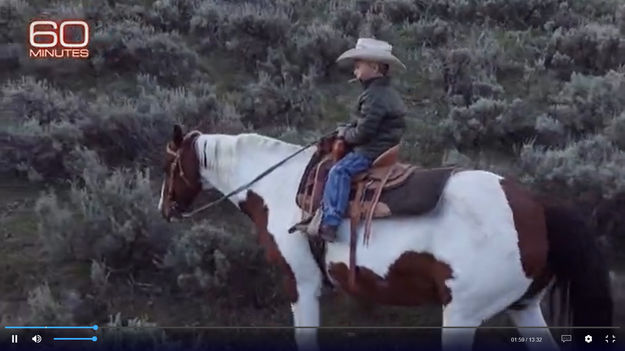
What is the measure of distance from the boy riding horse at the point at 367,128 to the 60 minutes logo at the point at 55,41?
1.57m

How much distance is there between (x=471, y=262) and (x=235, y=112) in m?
2.09

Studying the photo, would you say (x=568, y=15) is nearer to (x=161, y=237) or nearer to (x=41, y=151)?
(x=161, y=237)

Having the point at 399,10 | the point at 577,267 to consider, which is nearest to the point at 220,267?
the point at 577,267

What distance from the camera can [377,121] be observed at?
3.93 m

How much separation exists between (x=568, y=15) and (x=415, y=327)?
274cm

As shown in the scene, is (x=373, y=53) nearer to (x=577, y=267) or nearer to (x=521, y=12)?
(x=577, y=267)

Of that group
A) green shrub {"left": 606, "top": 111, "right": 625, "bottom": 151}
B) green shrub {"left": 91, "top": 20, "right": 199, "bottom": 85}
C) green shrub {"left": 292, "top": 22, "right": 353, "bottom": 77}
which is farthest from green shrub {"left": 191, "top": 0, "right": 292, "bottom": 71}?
green shrub {"left": 606, "top": 111, "right": 625, "bottom": 151}

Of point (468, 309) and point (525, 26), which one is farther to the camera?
point (525, 26)

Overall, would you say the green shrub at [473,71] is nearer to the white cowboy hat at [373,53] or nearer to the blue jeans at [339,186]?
the white cowboy hat at [373,53]

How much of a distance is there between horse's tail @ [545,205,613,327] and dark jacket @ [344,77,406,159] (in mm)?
732

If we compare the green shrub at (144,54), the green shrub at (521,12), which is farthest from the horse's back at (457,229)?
the green shrub at (521,12)

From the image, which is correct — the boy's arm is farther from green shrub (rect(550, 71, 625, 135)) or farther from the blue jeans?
green shrub (rect(550, 71, 625, 135))

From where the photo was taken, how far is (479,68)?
5516mm

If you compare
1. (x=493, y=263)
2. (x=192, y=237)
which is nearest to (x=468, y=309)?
(x=493, y=263)
